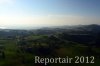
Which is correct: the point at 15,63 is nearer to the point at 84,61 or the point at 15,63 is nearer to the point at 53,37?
the point at 53,37

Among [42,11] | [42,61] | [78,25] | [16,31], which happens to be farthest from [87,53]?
[16,31]

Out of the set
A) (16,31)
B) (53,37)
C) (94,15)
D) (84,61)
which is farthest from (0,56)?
(94,15)

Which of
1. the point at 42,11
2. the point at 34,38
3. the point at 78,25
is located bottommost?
the point at 34,38

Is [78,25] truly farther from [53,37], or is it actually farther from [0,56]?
[0,56]

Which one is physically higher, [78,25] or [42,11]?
[42,11]

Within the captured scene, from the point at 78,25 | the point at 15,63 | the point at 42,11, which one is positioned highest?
the point at 42,11

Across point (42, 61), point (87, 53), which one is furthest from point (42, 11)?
point (87, 53)

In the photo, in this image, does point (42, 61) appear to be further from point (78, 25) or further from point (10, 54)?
point (78, 25)

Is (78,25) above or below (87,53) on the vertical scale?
above
